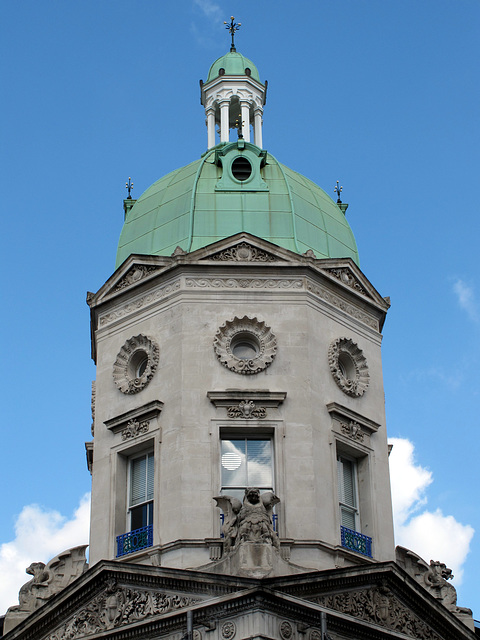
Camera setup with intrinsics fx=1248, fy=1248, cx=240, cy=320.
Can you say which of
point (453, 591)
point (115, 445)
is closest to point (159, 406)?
point (115, 445)

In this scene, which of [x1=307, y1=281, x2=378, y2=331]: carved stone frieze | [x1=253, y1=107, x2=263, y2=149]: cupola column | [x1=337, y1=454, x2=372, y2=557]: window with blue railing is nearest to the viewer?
[x1=337, y1=454, x2=372, y2=557]: window with blue railing

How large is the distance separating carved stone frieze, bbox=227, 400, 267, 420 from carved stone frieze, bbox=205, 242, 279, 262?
4.84m

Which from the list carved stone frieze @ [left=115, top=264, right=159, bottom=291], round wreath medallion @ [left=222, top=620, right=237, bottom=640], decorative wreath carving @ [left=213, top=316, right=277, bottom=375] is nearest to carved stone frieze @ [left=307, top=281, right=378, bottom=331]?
decorative wreath carving @ [left=213, top=316, right=277, bottom=375]

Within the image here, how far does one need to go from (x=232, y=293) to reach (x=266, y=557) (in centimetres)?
972

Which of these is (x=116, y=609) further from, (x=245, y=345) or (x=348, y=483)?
(x=245, y=345)

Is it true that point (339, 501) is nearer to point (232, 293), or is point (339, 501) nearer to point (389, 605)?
point (389, 605)

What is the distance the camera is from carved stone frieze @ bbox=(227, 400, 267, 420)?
3678 centimetres

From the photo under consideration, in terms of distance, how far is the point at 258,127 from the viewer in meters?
45.8

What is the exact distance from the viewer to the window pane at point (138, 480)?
37.5 m

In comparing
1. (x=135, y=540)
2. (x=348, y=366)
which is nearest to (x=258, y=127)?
(x=348, y=366)

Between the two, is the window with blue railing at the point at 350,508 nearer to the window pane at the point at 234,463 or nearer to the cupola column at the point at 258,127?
the window pane at the point at 234,463

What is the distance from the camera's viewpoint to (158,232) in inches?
1619

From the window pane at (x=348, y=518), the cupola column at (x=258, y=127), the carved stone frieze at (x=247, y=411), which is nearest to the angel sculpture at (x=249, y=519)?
the carved stone frieze at (x=247, y=411)

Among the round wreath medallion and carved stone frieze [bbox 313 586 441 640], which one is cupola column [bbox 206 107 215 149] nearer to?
carved stone frieze [bbox 313 586 441 640]
